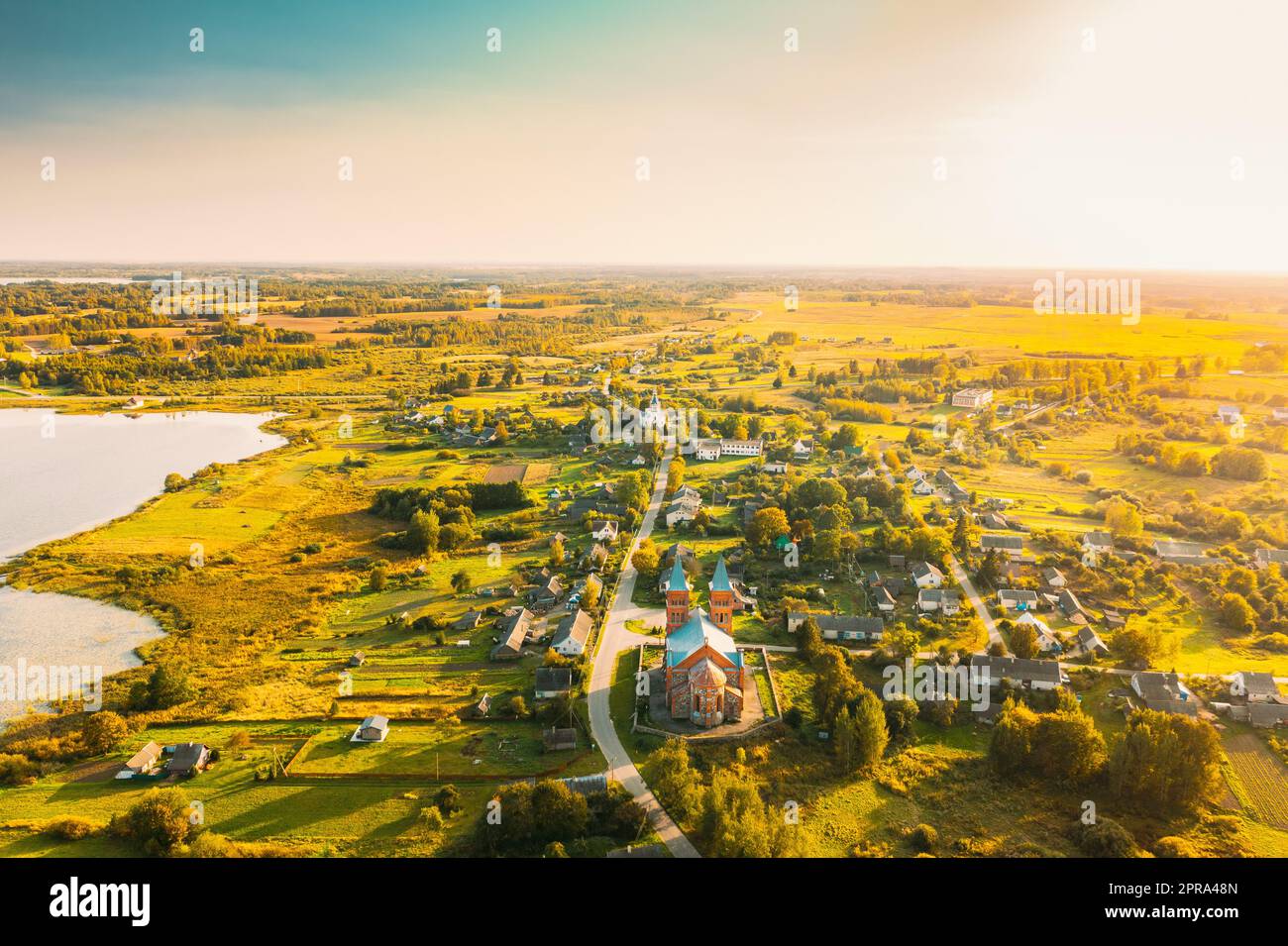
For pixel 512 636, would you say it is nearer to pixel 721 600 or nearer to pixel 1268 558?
pixel 721 600

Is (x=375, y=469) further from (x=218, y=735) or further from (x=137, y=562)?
(x=218, y=735)

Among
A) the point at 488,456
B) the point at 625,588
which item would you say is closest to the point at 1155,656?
the point at 625,588

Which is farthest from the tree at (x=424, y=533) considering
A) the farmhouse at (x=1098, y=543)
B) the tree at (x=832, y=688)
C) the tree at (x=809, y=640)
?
the farmhouse at (x=1098, y=543)

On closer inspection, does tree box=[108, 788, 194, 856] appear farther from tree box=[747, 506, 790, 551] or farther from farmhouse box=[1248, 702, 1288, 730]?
farmhouse box=[1248, 702, 1288, 730]

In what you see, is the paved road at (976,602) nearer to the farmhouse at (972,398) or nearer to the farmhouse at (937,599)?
the farmhouse at (937,599)

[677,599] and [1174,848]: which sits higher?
[677,599]

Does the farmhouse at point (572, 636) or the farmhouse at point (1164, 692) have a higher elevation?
the farmhouse at point (572, 636)

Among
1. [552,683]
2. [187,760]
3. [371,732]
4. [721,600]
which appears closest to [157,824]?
[187,760]
